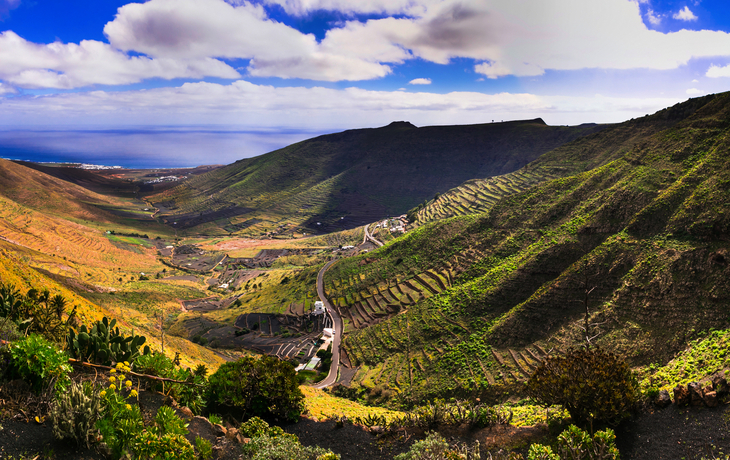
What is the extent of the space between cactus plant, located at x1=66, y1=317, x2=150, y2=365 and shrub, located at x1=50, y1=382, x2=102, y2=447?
3307 millimetres

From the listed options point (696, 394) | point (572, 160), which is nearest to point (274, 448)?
point (696, 394)

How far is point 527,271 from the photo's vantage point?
120ft

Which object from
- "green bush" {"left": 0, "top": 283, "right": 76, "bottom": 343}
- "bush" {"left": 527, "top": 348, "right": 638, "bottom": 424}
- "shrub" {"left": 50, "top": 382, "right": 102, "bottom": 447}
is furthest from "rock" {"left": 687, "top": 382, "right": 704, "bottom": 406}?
"green bush" {"left": 0, "top": 283, "right": 76, "bottom": 343}

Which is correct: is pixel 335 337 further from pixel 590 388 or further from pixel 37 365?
pixel 37 365

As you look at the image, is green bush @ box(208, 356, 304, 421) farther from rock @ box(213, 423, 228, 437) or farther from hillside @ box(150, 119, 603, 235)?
hillside @ box(150, 119, 603, 235)

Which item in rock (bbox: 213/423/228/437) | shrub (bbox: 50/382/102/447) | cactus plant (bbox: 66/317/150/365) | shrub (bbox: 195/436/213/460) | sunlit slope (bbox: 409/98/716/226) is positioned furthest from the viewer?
sunlit slope (bbox: 409/98/716/226)

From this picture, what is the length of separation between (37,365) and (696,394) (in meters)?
23.1

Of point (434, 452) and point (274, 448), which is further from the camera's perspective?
point (434, 452)

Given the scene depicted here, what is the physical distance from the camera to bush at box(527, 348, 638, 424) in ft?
47.9

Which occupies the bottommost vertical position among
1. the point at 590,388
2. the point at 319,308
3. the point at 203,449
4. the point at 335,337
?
the point at 335,337

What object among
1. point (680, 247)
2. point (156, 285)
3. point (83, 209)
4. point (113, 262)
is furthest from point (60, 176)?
point (680, 247)

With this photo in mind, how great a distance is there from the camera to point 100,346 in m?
12.7

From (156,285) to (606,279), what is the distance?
8186 cm

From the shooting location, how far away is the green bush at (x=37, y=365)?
978cm
